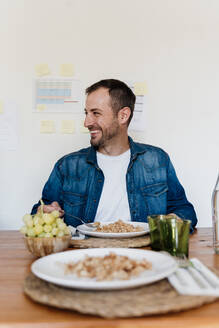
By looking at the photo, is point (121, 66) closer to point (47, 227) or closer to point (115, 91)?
point (115, 91)

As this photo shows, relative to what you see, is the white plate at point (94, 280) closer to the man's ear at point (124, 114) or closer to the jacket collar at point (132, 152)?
the jacket collar at point (132, 152)

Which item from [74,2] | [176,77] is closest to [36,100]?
[74,2]

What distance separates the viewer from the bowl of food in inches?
39.2

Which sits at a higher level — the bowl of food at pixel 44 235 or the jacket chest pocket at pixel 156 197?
the bowl of food at pixel 44 235

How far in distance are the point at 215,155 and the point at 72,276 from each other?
1798mm

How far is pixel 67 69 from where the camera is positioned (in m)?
2.30

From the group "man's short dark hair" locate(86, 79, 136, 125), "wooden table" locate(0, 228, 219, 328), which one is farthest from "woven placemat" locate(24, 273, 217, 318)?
"man's short dark hair" locate(86, 79, 136, 125)

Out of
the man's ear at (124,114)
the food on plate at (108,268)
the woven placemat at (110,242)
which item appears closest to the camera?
the food on plate at (108,268)

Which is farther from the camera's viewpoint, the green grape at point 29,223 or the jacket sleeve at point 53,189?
the jacket sleeve at point 53,189

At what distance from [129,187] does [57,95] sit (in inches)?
32.8

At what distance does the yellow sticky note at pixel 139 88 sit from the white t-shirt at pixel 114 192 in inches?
21.0

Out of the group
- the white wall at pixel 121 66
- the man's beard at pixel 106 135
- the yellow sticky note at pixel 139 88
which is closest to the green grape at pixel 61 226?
the man's beard at pixel 106 135

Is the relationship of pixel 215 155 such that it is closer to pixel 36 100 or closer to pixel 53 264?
pixel 36 100

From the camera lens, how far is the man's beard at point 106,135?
1.98 meters
